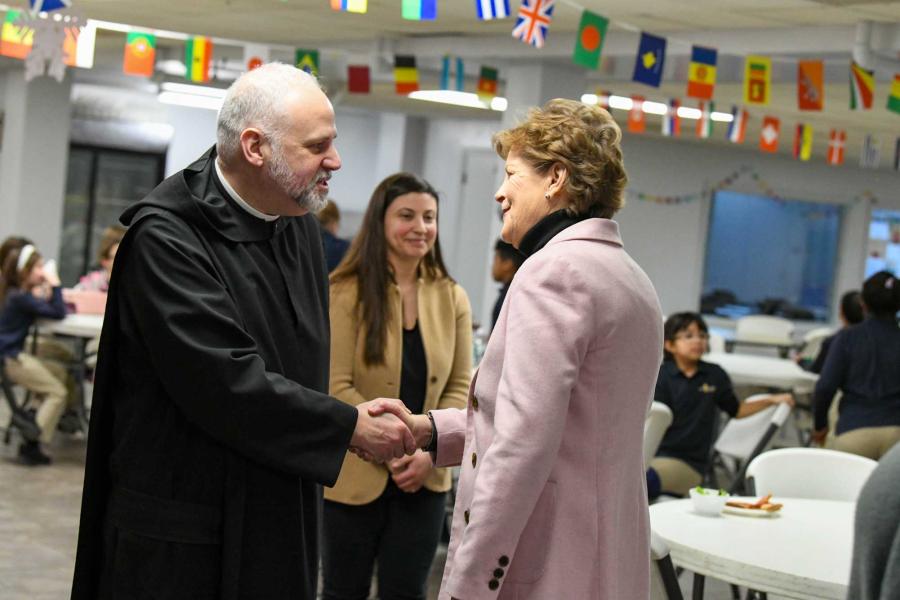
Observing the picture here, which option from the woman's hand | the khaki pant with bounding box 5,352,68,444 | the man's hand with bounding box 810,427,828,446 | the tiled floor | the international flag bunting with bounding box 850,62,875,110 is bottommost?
the tiled floor

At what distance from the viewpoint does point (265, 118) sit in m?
2.38

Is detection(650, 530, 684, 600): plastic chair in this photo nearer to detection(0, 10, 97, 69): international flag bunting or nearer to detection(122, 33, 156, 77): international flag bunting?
detection(0, 10, 97, 69): international flag bunting

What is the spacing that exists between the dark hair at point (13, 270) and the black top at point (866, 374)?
4.79 metres

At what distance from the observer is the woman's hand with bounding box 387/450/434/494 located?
3346 millimetres

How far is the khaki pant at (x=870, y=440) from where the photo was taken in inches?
270

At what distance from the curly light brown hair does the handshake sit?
577mm

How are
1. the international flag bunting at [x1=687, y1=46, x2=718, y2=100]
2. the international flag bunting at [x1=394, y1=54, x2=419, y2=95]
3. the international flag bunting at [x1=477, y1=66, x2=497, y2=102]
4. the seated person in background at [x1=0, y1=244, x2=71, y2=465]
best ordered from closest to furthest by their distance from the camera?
the seated person in background at [x1=0, y1=244, x2=71, y2=465]
the international flag bunting at [x1=687, y1=46, x2=718, y2=100]
the international flag bunting at [x1=394, y1=54, x2=419, y2=95]
the international flag bunting at [x1=477, y1=66, x2=497, y2=102]

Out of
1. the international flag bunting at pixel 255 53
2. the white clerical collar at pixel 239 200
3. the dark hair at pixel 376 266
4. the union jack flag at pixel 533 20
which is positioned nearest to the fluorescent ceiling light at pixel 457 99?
the international flag bunting at pixel 255 53

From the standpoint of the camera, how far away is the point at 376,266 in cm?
357

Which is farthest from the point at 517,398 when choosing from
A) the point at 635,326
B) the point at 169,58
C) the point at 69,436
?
the point at 169,58

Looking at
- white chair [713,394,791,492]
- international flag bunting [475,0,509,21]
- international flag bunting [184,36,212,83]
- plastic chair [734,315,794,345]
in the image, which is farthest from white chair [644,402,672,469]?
plastic chair [734,315,794,345]

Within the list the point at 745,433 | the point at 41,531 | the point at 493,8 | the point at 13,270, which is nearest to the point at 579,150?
the point at 493,8

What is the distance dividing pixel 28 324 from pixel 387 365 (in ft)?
17.0

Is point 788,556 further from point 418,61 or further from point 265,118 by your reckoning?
point 418,61
